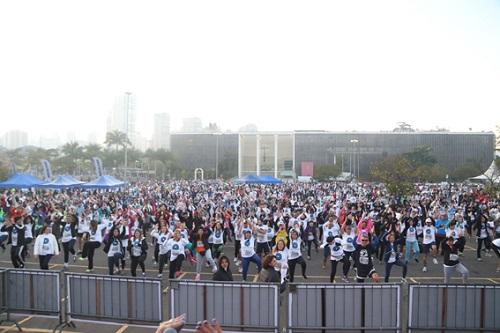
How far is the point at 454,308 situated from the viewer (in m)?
6.67

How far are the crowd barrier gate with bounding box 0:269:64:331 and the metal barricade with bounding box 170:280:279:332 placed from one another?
208cm

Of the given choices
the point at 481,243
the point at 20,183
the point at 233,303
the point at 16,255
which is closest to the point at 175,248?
the point at 233,303

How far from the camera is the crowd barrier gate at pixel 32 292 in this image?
7.25m

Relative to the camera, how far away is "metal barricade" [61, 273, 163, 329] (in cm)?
690

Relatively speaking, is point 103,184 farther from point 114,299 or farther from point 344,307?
point 344,307

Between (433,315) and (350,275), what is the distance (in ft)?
19.5

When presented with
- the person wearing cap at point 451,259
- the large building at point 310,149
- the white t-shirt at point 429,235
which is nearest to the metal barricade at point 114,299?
the person wearing cap at point 451,259

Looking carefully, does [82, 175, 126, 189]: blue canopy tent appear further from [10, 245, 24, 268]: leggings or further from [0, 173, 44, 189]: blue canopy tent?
[10, 245, 24, 268]: leggings

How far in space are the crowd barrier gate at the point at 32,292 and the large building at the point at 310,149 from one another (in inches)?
4079

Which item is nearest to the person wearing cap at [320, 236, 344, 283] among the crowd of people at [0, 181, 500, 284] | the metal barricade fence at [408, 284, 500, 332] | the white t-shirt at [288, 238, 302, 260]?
the crowd of people at [0, 181, 500, 284]

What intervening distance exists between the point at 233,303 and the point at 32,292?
3478 mm

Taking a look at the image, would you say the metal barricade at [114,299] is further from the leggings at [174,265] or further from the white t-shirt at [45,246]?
the white t-shirt at [45,246]

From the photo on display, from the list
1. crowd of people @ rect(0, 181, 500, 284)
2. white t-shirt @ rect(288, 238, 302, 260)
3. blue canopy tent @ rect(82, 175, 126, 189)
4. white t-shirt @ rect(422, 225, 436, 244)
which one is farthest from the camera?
blue canopy tent @ rect(82, 175, 126, 189)

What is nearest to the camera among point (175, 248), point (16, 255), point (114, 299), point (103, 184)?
point (114, 299)
